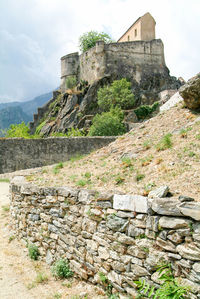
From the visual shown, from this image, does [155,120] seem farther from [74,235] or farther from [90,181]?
[74,235]

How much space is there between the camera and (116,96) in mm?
34188

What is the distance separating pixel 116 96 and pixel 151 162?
2979cm

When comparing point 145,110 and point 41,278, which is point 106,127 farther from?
point 41,278

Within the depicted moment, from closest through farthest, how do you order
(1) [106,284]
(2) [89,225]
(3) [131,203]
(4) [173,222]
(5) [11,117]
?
1. (4) [173,222]
2. (3) [131,203]
3. (1) [106,284]
4. (2) [89,225]
5. (5) [11,117]

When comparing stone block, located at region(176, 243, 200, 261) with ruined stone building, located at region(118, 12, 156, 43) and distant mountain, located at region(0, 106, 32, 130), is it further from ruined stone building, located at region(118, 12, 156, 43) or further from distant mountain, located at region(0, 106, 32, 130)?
distant mountain, located at region(0, 106, 32, 130)

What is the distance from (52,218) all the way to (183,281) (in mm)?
3238

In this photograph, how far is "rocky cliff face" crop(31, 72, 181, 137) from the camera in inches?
1395

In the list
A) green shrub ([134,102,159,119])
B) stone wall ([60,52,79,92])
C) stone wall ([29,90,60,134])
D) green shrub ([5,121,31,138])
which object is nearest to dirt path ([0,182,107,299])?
green shrub ([134,102,159,119])

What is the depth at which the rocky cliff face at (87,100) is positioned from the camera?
35438mm

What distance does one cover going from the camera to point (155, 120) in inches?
330

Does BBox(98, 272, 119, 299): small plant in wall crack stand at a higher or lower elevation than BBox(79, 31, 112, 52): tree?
lower

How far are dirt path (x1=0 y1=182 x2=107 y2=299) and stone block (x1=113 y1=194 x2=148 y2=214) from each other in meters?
1.55

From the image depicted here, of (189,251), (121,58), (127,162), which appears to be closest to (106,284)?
(189,251)

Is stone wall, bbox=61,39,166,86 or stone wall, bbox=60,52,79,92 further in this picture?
stone wall, bbox=60,52,79,92
